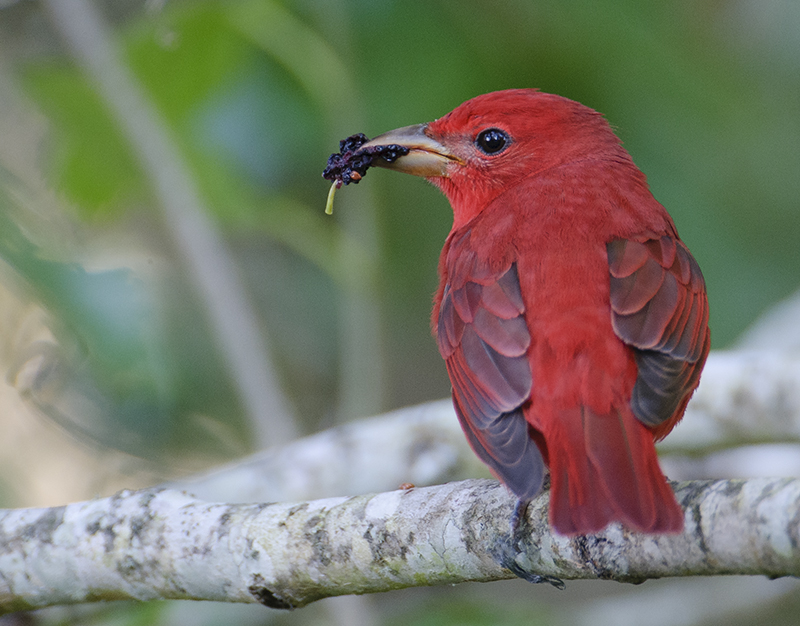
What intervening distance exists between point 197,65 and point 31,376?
1.59m

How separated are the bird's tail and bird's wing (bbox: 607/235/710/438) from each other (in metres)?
0.08

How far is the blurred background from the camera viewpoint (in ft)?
13.1

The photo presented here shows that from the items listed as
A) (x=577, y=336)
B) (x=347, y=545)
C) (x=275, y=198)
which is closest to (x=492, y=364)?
(x=577, y=336)

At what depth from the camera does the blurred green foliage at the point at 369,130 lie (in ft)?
13.8

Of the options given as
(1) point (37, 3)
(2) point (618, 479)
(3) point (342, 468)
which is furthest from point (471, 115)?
(1) point (37, 3)

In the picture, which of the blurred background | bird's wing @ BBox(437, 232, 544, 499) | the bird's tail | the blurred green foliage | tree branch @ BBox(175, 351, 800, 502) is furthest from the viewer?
the blurred green foliage

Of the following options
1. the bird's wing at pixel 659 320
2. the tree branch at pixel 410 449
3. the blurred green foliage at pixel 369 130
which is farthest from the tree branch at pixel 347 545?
the blurred green foliage at pixel 369 130

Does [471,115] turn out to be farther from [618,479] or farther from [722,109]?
[722,109]

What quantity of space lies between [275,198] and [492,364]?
242cm

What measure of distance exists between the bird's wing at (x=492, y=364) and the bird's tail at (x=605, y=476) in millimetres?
68

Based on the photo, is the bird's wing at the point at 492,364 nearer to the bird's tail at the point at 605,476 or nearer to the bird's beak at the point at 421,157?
the bird's tail at the point at 605,476

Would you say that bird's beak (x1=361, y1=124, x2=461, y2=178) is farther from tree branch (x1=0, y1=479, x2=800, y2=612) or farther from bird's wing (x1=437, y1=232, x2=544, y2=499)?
tree branch (x1=0, y1=479, x2=800, y2=612)

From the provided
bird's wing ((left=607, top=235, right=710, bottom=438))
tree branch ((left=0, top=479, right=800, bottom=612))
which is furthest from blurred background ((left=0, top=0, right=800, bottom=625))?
bird's wing ((left=607, top=235, right=710, bottom=438))

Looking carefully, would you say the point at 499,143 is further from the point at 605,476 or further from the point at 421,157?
the point at 605,476
